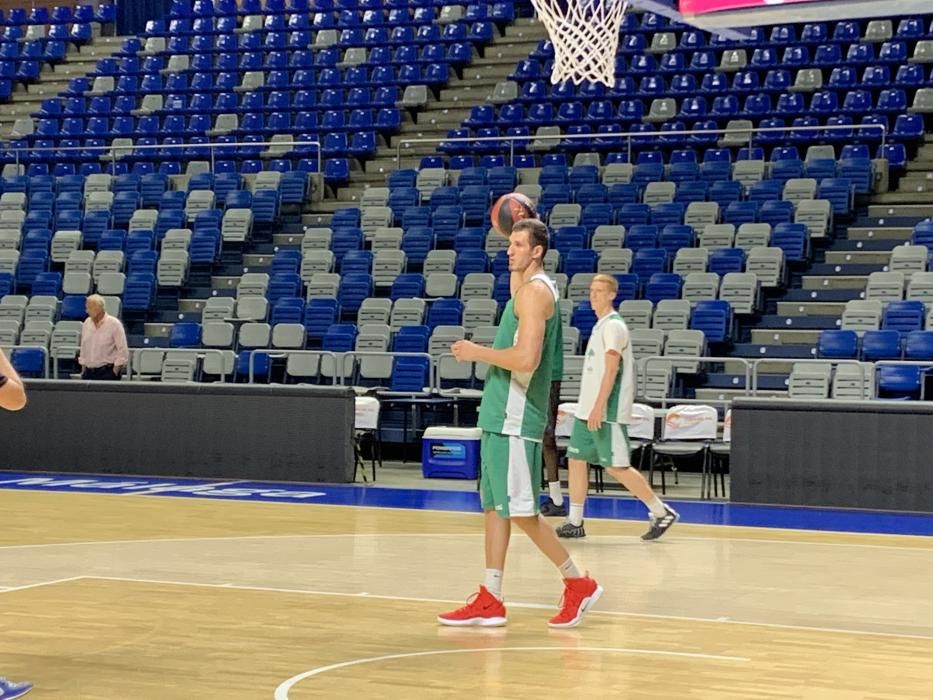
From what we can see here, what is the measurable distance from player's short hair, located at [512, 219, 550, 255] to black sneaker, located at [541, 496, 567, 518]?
17.1ft

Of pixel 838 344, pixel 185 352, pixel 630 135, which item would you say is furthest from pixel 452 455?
pixel 630 135

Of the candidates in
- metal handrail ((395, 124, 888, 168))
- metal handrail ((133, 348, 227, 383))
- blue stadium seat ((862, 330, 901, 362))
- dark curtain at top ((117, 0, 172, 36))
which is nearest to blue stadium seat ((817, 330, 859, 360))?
blue stadium seat ((862, 330, 901, 362))

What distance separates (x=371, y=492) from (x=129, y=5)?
2028 centimetres

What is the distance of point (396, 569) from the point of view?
952 centimetres

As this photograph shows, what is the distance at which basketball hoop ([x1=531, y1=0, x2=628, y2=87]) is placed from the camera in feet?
56.1

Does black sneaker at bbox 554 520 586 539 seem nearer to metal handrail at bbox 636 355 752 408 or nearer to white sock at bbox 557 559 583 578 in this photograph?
white sock at bbox 557 559 583 578

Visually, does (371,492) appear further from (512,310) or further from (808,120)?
(808,120)

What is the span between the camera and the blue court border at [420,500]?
12.3 meters

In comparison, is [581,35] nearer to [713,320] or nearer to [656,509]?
[713,320]

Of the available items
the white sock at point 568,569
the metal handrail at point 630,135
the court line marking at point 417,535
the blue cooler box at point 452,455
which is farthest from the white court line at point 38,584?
the metal handrail at point 630,135

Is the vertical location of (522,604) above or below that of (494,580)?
below

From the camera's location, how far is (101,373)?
1652 cm

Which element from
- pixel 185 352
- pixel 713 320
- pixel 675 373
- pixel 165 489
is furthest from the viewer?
pixel 185 352

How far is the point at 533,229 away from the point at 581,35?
34.1 ft
